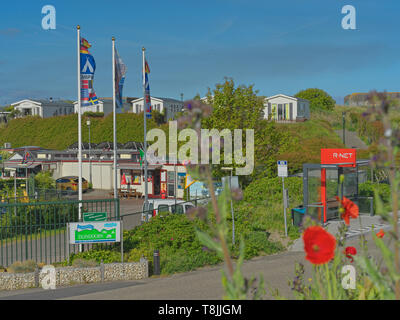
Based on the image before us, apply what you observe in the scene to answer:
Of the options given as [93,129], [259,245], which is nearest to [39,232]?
[259,245]

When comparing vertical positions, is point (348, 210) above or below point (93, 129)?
below

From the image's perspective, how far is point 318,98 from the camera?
84.2 metres

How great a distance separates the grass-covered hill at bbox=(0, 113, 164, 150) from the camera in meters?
72.6

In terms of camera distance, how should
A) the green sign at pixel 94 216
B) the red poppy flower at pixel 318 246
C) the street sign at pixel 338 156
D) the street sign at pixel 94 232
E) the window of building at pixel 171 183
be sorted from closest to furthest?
the red poppy flower at pixel 318 246 → the street sign at pixel 94 232 → the green sign at pixel 94 216 → the street sign at pixel 338 156 → the window of building at pixel 171 183

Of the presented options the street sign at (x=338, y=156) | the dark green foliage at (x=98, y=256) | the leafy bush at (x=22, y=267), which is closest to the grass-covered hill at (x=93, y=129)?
the street sign at (x=338, y=156)

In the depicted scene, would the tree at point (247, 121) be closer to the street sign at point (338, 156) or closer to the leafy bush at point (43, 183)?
the street sign at point (338, 156)

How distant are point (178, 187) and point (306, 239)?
32280mm

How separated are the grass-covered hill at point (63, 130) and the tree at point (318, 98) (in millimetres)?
31199

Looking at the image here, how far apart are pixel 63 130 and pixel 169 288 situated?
70.3 meters

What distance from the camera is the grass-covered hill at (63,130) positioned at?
72.6 m

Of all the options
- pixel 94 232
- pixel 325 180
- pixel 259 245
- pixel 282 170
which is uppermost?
pixel 282 170

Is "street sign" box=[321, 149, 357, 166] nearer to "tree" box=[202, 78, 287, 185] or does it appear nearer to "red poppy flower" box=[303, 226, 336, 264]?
"tree" box=[202, 78, 287, 185]

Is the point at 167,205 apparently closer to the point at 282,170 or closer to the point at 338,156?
the point at 282,170
